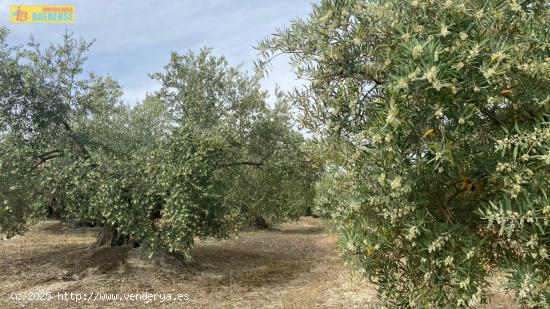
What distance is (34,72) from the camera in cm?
1803

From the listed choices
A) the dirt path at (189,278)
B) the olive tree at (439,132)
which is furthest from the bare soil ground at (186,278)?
the olive tree at (439,132)

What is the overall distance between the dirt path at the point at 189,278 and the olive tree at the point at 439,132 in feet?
Answer: 25.9

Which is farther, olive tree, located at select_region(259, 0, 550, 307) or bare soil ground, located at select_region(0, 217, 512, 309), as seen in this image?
bare soil ground, located at select_region(0, 217, 512, 309)

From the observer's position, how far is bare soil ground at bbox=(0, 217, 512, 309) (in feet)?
50.4

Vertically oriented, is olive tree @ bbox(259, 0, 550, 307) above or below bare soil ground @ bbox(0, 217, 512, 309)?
above

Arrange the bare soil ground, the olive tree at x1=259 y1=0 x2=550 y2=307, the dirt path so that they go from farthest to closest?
1. the dirt path
2. the bare soil ground
3. the olive tree at x1=259 y1=0 x2=550 y2=307

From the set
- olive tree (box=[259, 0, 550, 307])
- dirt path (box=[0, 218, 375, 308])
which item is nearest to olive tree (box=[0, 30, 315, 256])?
dirt path (box=[0, 218, 375, 308])

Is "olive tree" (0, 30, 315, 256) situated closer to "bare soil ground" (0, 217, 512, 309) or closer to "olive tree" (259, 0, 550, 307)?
"bare soil ground" (0, 217, 512, 309)

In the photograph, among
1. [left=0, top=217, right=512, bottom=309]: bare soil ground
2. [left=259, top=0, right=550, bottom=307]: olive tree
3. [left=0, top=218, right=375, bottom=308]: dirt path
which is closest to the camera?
[left=259, top=0, right=550, bottom=307]: olive tree

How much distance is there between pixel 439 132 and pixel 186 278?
15.6 meters

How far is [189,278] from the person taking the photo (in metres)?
19.4

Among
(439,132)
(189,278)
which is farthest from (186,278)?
(439,132)

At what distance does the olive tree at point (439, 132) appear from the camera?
5766 millimetres

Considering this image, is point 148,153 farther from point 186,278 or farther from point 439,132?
point 439,132
